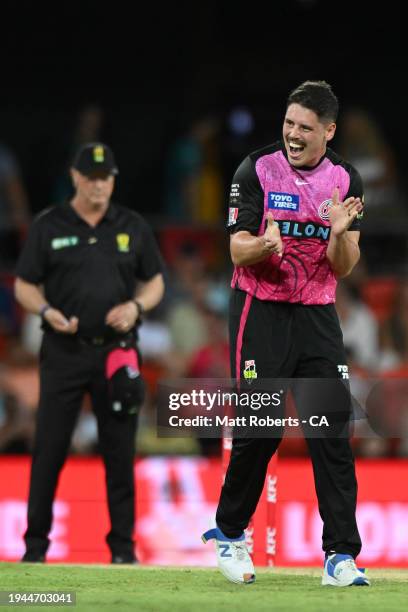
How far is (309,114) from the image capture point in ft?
18.3

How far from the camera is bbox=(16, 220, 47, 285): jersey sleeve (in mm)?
7598

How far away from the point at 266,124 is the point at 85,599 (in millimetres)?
8713

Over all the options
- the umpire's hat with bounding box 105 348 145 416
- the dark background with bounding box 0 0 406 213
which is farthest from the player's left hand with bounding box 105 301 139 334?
the dark background with bounding box 0 0 406 213

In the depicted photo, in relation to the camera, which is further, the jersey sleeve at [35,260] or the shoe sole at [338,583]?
the jersey sleeve at [35,260]

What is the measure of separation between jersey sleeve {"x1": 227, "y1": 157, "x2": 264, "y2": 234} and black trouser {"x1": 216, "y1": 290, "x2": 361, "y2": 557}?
0.31 meters

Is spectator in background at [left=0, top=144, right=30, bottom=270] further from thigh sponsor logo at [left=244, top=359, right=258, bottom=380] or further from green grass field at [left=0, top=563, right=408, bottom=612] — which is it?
thigh sponsor logo at [left=244, top=359, right=258, bottom=380]

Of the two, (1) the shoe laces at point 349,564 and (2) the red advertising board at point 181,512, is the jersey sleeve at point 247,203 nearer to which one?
(1) the shoe laces at point 349,564

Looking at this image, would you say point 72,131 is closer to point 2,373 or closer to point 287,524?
point 2,373

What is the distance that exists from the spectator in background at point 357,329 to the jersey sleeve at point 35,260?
151 inches

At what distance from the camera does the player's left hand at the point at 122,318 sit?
743cm

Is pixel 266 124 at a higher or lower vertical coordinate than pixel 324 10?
lower

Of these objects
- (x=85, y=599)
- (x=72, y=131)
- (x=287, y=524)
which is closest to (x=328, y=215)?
(x=85, y=599)

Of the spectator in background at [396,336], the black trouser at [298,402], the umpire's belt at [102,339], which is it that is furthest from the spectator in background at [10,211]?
the black trouser at [298,402]

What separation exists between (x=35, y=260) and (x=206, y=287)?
13.9ft
